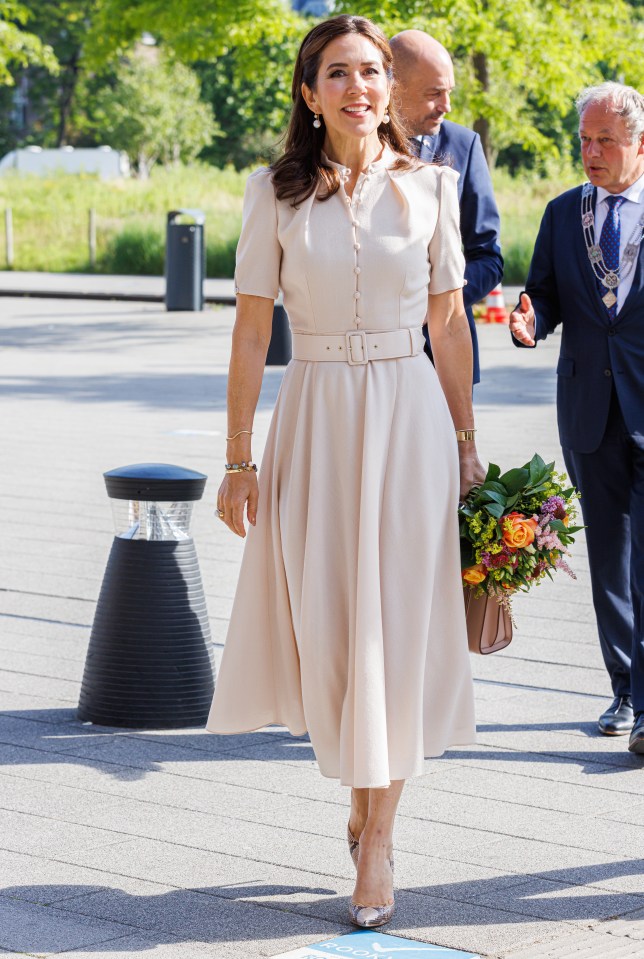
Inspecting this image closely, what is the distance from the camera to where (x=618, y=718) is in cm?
521

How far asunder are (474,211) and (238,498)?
1838 millimetres

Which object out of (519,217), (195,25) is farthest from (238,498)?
(519,217)

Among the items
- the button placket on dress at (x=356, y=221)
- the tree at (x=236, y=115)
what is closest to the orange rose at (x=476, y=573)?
the button placket on dress at (x=356, y=221)

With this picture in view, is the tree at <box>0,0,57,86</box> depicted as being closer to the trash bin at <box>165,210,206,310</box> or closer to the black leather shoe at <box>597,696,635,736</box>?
the trash bin at <box>165,210,206,310</box>

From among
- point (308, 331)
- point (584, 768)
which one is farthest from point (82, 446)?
point (308, 331)

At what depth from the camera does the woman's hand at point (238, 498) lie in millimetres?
3861

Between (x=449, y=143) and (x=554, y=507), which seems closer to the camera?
(x=554, y=507)

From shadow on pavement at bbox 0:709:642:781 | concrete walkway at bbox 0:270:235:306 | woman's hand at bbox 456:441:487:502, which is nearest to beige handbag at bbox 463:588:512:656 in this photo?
woman's hand at bbox 456:441:487:502

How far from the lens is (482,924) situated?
364cm

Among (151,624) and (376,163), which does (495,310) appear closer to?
(151,624)

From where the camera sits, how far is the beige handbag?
3.95 metres

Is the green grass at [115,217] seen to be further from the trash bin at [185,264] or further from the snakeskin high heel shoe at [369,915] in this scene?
the snakeskin high heel shoe at [369,915]

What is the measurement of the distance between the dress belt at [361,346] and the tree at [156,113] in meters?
53.9

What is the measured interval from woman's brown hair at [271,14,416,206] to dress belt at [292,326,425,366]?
0.33 meters
